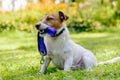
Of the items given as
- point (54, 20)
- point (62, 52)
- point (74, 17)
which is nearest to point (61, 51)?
point (62, 52)

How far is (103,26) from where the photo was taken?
24500mm

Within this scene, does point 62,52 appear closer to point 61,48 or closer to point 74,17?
point 61,48

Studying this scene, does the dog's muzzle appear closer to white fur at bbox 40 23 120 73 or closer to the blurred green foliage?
white fur at bbox 40 23 120 73

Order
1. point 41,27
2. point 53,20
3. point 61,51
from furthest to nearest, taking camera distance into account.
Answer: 1. point 61,51
2. point 53,20
3. point 41,27

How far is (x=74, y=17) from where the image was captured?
24.3 metres

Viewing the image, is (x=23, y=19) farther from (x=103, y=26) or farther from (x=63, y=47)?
(x=63, y=47)

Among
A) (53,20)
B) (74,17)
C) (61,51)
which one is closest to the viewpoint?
(53,20)

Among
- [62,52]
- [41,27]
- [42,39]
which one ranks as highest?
[41,27]

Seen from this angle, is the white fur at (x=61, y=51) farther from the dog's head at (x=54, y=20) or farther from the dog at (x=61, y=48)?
the dog's head at (x=54, y=20)

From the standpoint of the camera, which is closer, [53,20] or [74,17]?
[53,20]

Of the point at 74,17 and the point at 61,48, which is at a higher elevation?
the point at 61,48

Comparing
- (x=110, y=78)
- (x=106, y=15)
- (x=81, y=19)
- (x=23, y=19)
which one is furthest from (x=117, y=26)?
(x=110, y=78)

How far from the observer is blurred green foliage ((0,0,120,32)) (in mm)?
21875

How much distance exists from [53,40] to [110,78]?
1656 mm
